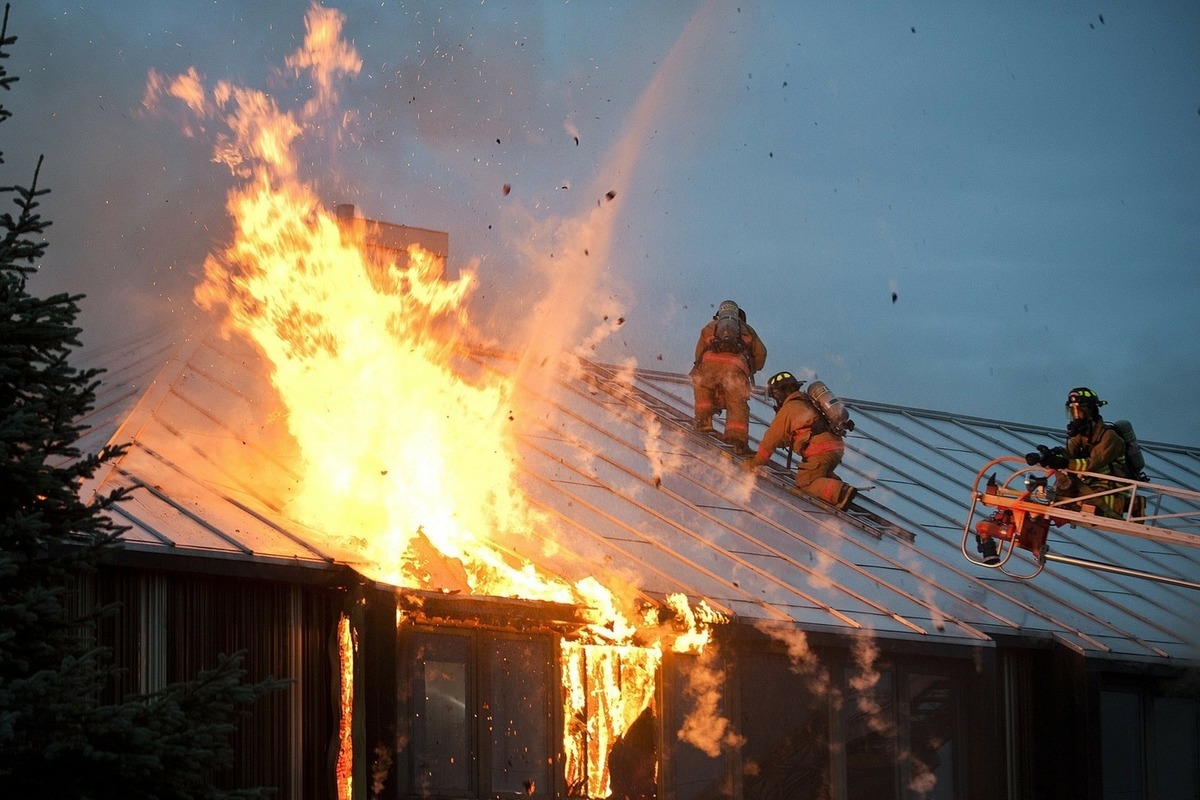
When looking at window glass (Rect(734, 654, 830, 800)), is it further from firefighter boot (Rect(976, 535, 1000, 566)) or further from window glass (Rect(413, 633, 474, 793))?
firefighter boot (Rect(976, 535, 1000, 566))

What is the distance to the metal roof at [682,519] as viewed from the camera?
12.5 metres

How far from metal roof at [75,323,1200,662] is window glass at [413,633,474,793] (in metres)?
1.08

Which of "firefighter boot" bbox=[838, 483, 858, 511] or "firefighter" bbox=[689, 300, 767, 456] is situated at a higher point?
"firefighter" bbox=[689, 300, 767, 456]

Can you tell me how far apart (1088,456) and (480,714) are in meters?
7.89

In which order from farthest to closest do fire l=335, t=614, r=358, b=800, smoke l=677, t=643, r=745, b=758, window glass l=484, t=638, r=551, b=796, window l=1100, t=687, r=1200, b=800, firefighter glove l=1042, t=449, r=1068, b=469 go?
1. window l=1100, t=687, r=1200, b=800
2. firefighter glove l=1042, t=449, r=1068, b=469
3. smoke l=677, t=643, r=745, b=758
4. window glass l=484, t=638, r=551, b=796
5. fire l=335, t=614, r=358, b=800

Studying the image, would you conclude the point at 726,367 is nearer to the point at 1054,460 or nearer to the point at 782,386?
the point at 782,386

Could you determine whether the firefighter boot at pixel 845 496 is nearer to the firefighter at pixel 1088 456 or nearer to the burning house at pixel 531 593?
the burning house at pixel 531 593

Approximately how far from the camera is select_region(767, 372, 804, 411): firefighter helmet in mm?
19672

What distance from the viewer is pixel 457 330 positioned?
65.2 ft

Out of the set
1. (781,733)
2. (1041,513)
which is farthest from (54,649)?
(1041,513)

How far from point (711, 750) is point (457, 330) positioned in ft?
26.0

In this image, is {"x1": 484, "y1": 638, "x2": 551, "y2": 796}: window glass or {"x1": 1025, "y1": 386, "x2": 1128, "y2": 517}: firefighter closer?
{"x1": 484, "y1": 638, "x2": 551, "y2": 796}: window glass

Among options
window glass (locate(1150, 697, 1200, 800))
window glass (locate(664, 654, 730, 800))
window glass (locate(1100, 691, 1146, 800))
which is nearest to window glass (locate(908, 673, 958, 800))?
window glass (locate(1100, 691, 1146, 800))

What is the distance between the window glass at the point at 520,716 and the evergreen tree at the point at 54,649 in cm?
402
